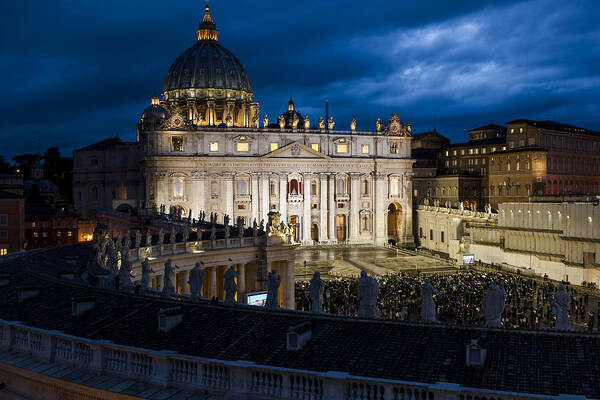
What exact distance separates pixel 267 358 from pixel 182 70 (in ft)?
384

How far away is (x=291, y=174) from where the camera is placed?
107 metres

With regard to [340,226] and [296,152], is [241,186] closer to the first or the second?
[296,152]

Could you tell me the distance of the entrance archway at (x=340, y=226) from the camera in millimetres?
109562

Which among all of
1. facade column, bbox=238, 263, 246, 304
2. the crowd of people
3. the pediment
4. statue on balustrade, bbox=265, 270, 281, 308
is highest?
the pediment

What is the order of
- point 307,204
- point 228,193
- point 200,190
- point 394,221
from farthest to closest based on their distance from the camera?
point 394,221 < point 307,204 < point 228,193 < point 200,190

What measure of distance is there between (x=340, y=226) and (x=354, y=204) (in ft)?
14.4

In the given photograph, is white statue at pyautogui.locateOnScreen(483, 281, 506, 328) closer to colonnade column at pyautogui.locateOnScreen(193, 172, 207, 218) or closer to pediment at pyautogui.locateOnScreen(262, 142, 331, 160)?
pediment at pyautogui.locateOnScreen(262, 142, 331, 160)

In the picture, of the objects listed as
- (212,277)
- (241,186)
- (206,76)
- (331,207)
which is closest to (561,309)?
(212,277)

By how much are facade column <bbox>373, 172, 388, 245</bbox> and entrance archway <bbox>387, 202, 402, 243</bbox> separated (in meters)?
3.15

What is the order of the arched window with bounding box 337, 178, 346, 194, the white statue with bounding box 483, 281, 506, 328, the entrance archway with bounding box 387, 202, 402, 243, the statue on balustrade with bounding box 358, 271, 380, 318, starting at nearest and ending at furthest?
the white statue with bounding box 483, 281, 506, 328
the statue on balustrade with bounding box 358, 271, 380, 318
the arched window with bounding box 337, 178, 346, 194
the entrance archway with bounding box 387, 202, 402, 243

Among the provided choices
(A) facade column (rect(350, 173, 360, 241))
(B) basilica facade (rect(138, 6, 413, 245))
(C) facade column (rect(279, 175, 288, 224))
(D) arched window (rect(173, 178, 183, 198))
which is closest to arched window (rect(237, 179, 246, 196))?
(B) basilica facade (rect(138, 6, 413, 245))

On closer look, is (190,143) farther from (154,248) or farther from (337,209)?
(154,248)

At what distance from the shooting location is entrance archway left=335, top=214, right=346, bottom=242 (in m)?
110

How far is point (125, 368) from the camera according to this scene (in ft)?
53.7
